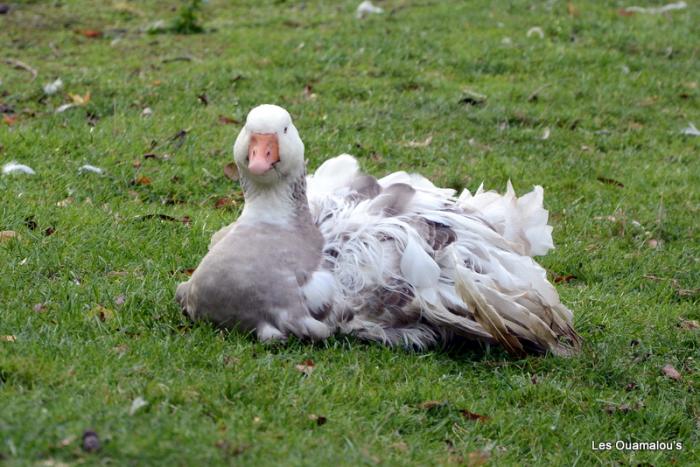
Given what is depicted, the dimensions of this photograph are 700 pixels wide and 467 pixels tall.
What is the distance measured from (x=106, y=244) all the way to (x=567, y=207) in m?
3.61

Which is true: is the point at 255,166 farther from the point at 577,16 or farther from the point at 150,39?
the point at 577,16

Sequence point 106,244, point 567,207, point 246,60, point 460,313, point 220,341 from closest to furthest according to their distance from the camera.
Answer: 1. point 220,341
2. point 460,313
3. point 106,244
4. point 567,207
5. point 246,60

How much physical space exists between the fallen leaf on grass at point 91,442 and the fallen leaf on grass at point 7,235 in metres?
2.74

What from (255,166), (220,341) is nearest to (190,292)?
(220,341)

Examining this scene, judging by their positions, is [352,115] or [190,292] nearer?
[190,292]

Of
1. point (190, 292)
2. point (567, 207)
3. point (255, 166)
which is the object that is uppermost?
point (255, 166)

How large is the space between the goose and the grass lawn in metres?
0.13

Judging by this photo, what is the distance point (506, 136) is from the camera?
9523 millimetres

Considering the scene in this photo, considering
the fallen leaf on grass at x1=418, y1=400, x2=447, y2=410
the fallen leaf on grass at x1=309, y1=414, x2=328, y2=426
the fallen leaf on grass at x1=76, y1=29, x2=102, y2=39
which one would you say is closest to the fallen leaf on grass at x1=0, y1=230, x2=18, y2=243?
the fallen leaf on grass at x1=309, y1=414, x2=328, y2=426

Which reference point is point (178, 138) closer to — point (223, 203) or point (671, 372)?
point (223, 203)

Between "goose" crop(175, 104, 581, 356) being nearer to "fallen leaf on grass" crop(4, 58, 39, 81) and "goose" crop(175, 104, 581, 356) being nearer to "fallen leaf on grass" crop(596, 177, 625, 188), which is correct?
"fallen leaf on grass" crop(596, 177, 625, 188)

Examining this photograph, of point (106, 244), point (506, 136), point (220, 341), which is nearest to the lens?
point (220, 341)

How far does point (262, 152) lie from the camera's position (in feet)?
16.9

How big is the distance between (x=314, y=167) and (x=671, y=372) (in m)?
3.57
